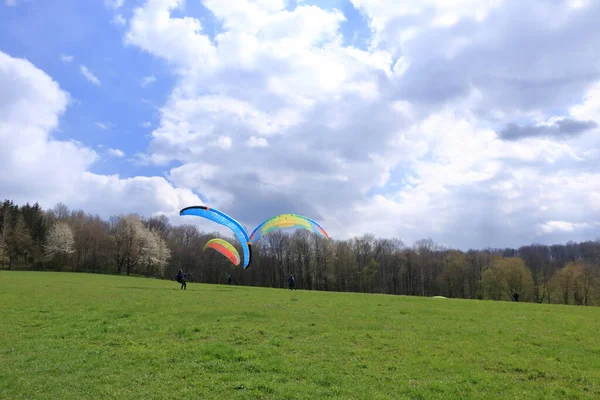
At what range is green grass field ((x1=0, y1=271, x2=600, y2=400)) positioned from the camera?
8.42 m

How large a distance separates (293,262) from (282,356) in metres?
95.0

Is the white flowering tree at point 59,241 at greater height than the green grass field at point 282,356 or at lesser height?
greater

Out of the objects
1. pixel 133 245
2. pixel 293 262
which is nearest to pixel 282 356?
pixel 133 245

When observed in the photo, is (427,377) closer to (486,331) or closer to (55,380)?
(486,331)

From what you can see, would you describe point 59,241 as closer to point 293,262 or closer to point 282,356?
point 293,262

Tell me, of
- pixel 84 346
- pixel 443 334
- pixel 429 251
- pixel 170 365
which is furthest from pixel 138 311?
pixel 429 251

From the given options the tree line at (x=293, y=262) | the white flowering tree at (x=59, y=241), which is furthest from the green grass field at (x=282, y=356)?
the white flowering tree at (x=59, y=241)

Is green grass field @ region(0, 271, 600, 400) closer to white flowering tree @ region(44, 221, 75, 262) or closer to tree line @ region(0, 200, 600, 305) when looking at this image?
tree line @ region(0, 200, 600, 305)

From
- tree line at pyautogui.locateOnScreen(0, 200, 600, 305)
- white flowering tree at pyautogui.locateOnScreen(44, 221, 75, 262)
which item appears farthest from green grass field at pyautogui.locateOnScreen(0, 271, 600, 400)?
white flowering tree at pyautogui.locateOnScreen(44, 221, 75, 262)

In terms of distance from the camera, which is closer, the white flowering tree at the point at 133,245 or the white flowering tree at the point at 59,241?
the white flowering tree at the point at 59,241

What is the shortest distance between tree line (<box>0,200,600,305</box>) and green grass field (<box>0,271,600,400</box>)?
6988 centimetres

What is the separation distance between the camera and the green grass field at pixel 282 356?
27.6 feet

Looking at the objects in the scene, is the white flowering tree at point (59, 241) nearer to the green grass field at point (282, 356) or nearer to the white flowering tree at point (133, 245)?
the white flowering tree at point (133, 245)

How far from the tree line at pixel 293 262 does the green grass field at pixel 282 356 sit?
6988 cm
